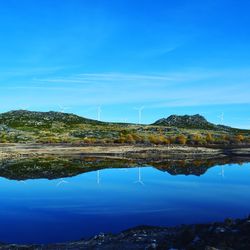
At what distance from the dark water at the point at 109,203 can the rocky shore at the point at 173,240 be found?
2.20m

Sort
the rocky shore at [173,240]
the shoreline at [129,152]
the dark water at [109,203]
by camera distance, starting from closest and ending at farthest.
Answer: the rocky shore at [173,240]
the dark water at [109,203]
the shoreline at [129,152]

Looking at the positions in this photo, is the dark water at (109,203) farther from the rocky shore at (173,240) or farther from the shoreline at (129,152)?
the shoreline at (129,152)

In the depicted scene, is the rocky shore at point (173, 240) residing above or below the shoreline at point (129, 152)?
below

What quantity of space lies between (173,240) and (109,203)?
12357mm

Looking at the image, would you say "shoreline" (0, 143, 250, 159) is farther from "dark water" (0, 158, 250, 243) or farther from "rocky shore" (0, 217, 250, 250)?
"rocky shore" (0, 217, 250, 250)

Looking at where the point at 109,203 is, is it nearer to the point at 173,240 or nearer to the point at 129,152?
the point at 173,240

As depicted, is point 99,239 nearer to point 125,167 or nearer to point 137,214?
point 137,214

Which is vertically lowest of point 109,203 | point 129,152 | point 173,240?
point 173,240

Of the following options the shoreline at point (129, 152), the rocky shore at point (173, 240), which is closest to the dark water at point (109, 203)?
the rocky shore at point (173, 240)

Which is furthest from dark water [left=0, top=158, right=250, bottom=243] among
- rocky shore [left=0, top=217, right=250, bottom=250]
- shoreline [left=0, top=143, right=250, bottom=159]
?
shoreline [left=0, top=143, right=250, bottom=159]

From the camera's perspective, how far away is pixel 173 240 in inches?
634

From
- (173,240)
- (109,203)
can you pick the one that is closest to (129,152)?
(109,203)

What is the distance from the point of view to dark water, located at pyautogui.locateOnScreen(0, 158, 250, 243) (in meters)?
22.0

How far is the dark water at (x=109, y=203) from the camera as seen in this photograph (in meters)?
22.0
